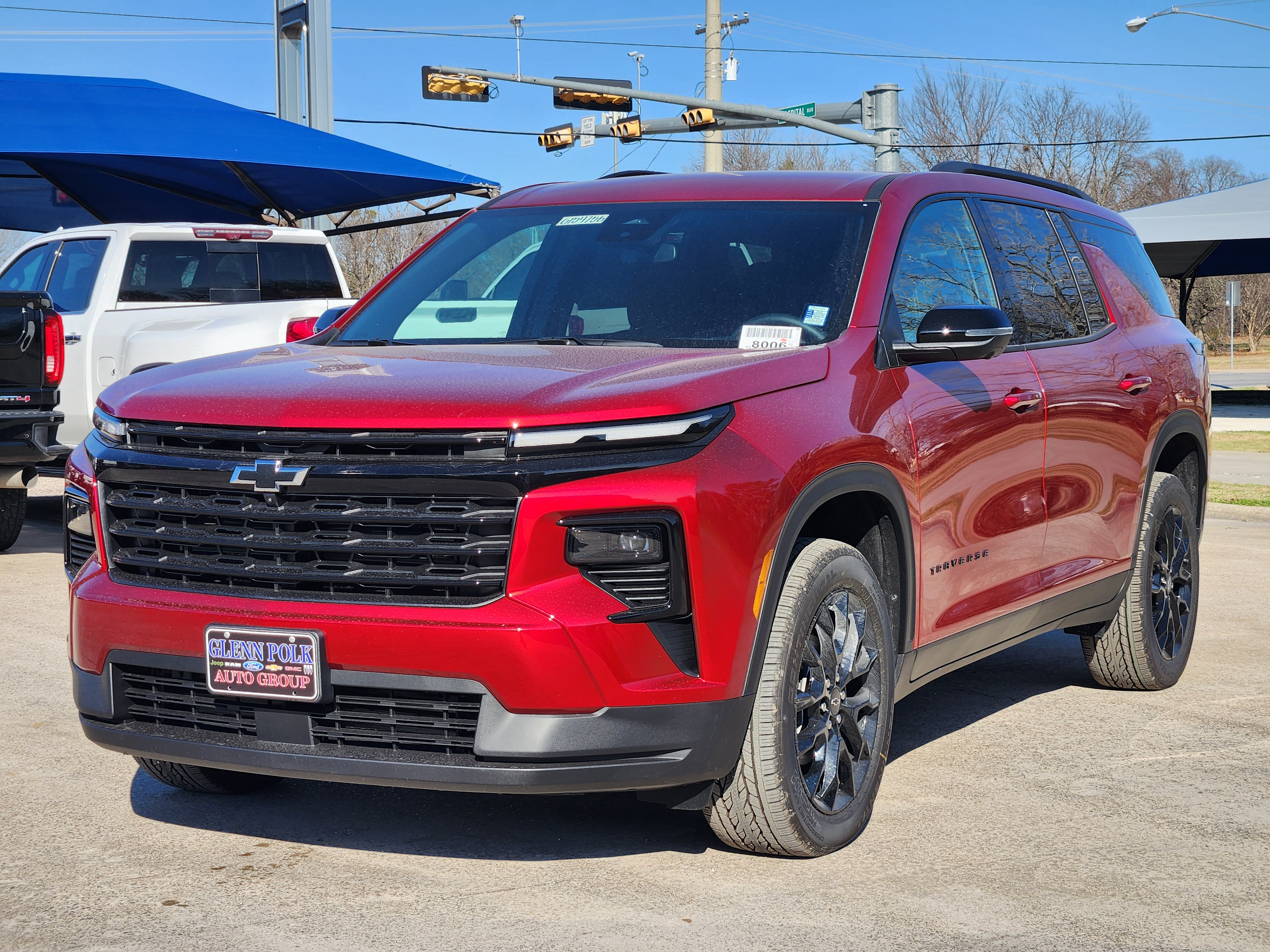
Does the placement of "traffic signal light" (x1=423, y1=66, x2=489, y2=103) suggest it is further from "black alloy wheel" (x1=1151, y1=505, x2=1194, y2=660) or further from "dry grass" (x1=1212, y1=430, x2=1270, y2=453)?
"black alloy wheel" (x1=1151, y1=505, x2=1194, y2=660)

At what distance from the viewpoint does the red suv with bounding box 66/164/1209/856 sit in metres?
3.46

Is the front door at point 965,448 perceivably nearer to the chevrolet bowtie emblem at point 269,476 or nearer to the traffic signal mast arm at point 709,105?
the chevrolet bowtie emblem at point 269,476

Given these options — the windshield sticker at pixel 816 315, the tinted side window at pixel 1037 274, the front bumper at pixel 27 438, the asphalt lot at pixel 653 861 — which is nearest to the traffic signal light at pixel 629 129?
the front bumper at pixel 27 438

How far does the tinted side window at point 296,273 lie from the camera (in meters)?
11.5

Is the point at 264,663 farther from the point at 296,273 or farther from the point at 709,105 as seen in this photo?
the point at 709,105

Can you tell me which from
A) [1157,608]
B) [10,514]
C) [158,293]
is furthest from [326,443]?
[158,293]

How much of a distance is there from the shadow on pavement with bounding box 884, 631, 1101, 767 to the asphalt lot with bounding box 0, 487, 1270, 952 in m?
0.06

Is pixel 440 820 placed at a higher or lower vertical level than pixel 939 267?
lower

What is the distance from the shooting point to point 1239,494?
1402 centimetres

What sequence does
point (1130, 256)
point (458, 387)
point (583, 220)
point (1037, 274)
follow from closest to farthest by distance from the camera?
1. point (458, 387)
2. point (583, 220)
3. point (1037, 274)
4. point (1130, 256)

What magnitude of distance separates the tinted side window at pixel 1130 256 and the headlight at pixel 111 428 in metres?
3.83

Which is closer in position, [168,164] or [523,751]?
[523,751]

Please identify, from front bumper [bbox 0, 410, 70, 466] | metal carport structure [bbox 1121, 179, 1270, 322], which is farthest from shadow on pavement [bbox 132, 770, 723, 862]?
metal carport structure [bbox 1121, 179, 1270, 322]

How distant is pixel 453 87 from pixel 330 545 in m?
26.8
